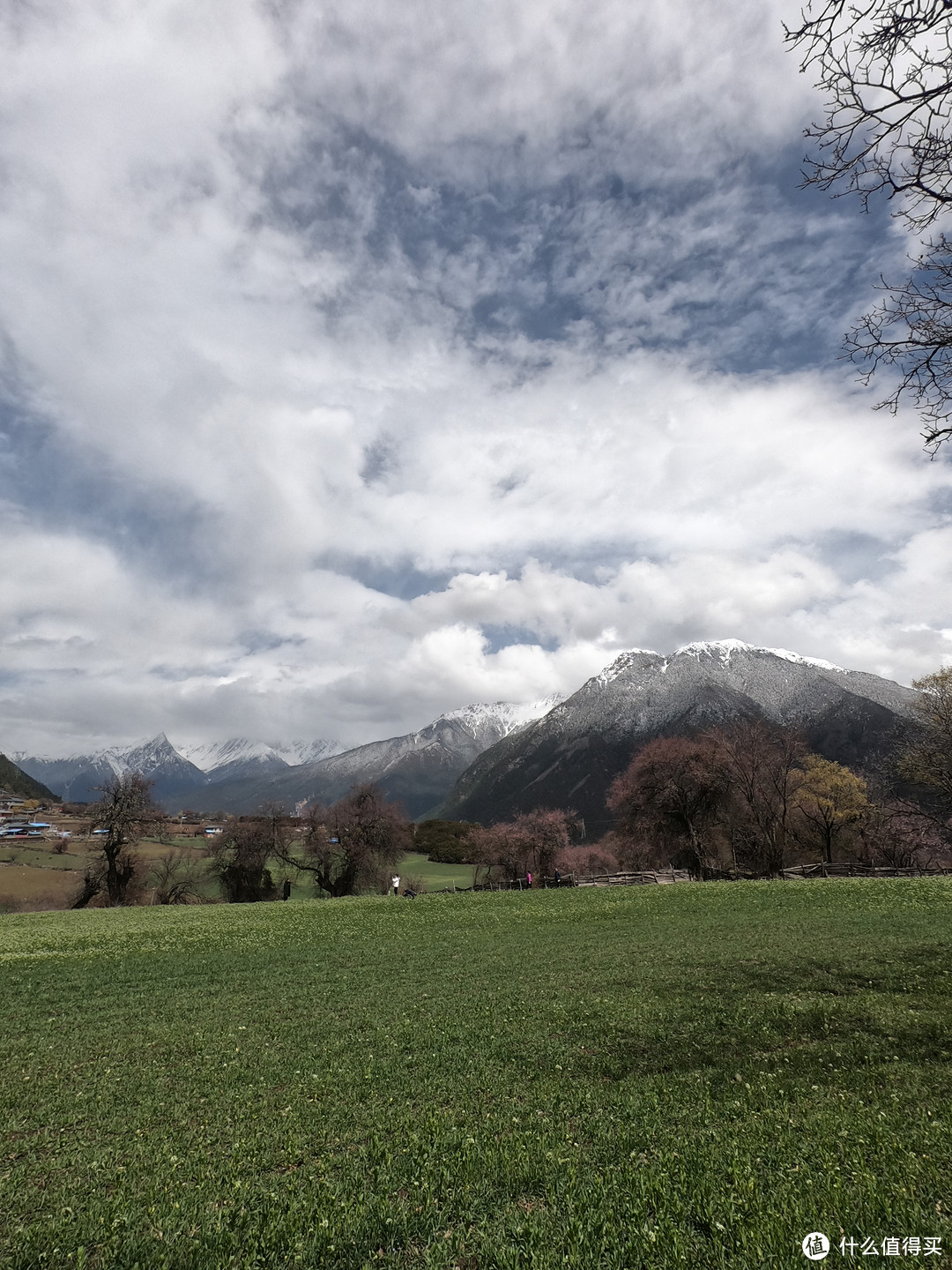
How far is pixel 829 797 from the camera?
229 feet

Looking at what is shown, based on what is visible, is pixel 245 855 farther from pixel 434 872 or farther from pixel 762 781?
pixel 762 781

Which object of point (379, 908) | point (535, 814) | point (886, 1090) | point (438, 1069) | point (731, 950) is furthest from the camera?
point (535, 814)

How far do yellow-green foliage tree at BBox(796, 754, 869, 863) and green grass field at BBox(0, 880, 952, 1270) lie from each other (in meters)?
55.3

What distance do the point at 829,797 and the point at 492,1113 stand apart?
2999 inches

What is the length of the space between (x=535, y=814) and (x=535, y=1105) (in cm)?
8080

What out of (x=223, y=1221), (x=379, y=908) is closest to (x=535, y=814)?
(x=379, y=908)

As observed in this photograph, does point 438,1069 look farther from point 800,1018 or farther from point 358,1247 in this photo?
point 800,1018

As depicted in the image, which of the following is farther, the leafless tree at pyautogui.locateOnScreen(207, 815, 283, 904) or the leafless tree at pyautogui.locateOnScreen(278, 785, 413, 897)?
the leafless tree at pyautogui.locateOnScreen(278, 785, 413, 897)

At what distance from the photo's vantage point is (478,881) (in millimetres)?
90812

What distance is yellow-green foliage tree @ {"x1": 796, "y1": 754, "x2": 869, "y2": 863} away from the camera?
68.4 m

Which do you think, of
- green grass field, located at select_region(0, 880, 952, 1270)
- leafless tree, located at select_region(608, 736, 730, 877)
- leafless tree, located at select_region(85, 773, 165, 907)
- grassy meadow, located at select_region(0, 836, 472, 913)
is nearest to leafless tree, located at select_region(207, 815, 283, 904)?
Result: grassy meadow, located at select_region(0, 836, 472, 913)

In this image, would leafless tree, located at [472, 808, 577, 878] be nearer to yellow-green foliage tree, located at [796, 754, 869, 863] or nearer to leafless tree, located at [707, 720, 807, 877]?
leafless tree, located at [707, 720, 807, 877]

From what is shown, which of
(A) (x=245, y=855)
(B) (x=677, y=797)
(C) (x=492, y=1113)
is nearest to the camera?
(C) (x=492, y=1113)

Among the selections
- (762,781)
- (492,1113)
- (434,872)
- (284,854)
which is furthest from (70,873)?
(492,1113)
